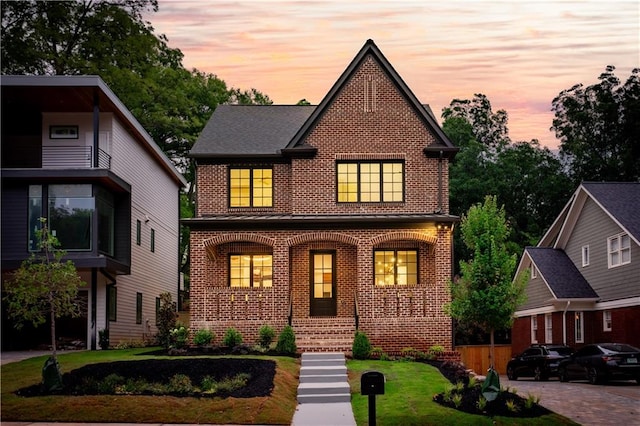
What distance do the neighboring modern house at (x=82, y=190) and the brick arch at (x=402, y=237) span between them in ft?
32.7

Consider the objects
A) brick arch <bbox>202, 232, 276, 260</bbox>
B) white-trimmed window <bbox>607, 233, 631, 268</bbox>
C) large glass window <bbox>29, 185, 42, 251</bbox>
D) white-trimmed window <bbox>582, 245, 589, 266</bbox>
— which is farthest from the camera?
white-trimmed window <bbox>582, 245, 589, 266</bbox>

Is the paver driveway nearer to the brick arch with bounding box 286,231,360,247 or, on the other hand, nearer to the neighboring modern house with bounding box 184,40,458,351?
the neighboring modern house with bounding box 184,40,458,351

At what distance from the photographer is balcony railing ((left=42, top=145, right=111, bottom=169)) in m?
33.0

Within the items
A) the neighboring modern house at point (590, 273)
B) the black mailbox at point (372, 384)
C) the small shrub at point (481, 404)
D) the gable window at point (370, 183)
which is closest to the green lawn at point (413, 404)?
the small shrub at point (481, 404)

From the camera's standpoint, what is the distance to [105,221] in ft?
108

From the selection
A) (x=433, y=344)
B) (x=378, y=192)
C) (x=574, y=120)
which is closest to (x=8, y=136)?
(x=378, y=192)

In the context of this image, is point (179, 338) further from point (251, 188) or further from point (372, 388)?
point (372, 388)

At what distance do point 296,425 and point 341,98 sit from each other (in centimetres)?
1631

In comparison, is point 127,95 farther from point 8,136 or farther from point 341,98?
point 341,98

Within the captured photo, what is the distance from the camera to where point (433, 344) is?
93.5ft

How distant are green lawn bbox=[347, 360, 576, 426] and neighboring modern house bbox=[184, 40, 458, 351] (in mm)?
6496

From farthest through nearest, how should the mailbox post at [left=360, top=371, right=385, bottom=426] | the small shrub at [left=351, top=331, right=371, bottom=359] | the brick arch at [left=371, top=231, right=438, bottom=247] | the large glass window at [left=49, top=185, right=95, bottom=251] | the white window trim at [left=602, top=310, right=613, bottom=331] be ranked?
1. the white window trim at [left=602, top=310, right=613, bottom=331]
2. the large glass window at [left=49, top=185, right=95, bottom=251]
3. the brick arch at [left=371, top=231, right=438, bottom=247]
4. the small shrub at [left=351, top=331, right=371, bottom=359]
5. the mailbox post at [left=360, top=371, right=385, bottom=426]

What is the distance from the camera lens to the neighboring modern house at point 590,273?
33000 mm

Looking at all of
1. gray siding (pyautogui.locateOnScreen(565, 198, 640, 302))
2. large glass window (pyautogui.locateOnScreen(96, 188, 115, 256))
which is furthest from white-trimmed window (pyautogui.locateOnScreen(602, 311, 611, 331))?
large glass window (pyautogui.locateOnScreen(96, 188, 115, 256))
